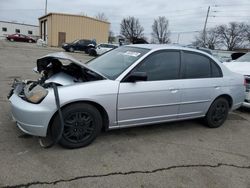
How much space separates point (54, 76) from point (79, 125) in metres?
0.94

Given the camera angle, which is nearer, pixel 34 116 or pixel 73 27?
pixel 34 116

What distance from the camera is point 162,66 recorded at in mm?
4336

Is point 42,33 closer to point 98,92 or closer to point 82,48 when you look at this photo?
point 82,48

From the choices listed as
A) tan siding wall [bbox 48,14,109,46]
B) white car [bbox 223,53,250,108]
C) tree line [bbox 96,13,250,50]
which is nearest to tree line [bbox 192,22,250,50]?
tree line [bbox 96,13,250,50]

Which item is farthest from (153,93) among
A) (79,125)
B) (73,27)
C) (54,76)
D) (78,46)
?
(73,27)

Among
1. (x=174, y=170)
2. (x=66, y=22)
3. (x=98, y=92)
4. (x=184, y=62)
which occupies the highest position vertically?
(x=66, y=22)

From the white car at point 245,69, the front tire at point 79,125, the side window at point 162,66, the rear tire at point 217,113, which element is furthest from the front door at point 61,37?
the front tire at point 79,125

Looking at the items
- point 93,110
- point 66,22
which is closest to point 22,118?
point 93,110

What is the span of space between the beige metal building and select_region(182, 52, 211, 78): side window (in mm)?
32462

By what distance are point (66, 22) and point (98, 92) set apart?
110ft

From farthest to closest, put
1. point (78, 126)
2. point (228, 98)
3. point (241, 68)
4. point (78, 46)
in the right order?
1. point (78, 46)
2. point (241, 68)
3. point (228, 98)
4. point (78, 126)

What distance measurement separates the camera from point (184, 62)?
4570 mm

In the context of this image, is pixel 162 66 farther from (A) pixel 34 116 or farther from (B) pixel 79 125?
(A) pixel 34 116

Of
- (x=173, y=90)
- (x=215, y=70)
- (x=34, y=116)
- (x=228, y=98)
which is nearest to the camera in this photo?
(x=34, y=116)
